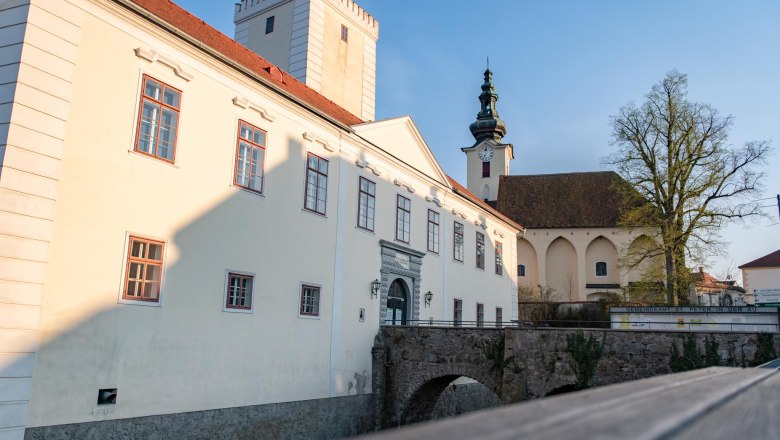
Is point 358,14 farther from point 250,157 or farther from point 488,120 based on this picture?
point 488,120

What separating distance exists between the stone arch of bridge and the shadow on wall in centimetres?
121

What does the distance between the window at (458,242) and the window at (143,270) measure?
559 inches

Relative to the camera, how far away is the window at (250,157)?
1355cm

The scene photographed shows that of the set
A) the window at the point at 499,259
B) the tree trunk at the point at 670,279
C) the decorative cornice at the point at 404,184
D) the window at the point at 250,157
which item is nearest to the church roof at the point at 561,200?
the window at the point at 499,259

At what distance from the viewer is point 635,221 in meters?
27.8

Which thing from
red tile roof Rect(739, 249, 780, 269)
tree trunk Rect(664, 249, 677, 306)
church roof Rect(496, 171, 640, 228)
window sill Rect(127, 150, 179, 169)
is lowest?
tree trunk Rect(664, 249, 677, 306)

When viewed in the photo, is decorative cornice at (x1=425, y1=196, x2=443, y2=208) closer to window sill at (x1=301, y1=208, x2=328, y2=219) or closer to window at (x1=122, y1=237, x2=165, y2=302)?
window sill at (x1=301, y1=208, x2=328, y2=219)

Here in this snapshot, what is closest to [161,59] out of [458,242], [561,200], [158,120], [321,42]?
[158,120]

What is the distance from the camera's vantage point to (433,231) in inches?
881

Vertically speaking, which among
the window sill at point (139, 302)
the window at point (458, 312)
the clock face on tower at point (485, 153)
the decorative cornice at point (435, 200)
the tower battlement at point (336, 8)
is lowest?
the window sill at point (139, 302)

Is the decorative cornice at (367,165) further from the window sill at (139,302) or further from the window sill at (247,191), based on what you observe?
the window sill at (139,302)

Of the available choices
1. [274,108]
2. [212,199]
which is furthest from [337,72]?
[212,199]

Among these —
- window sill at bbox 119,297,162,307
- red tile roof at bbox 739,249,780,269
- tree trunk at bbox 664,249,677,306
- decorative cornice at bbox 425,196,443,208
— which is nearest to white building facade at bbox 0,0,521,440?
window sill at bbox 119,297,162,307

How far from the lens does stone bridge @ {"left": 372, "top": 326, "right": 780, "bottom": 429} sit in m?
13.6
